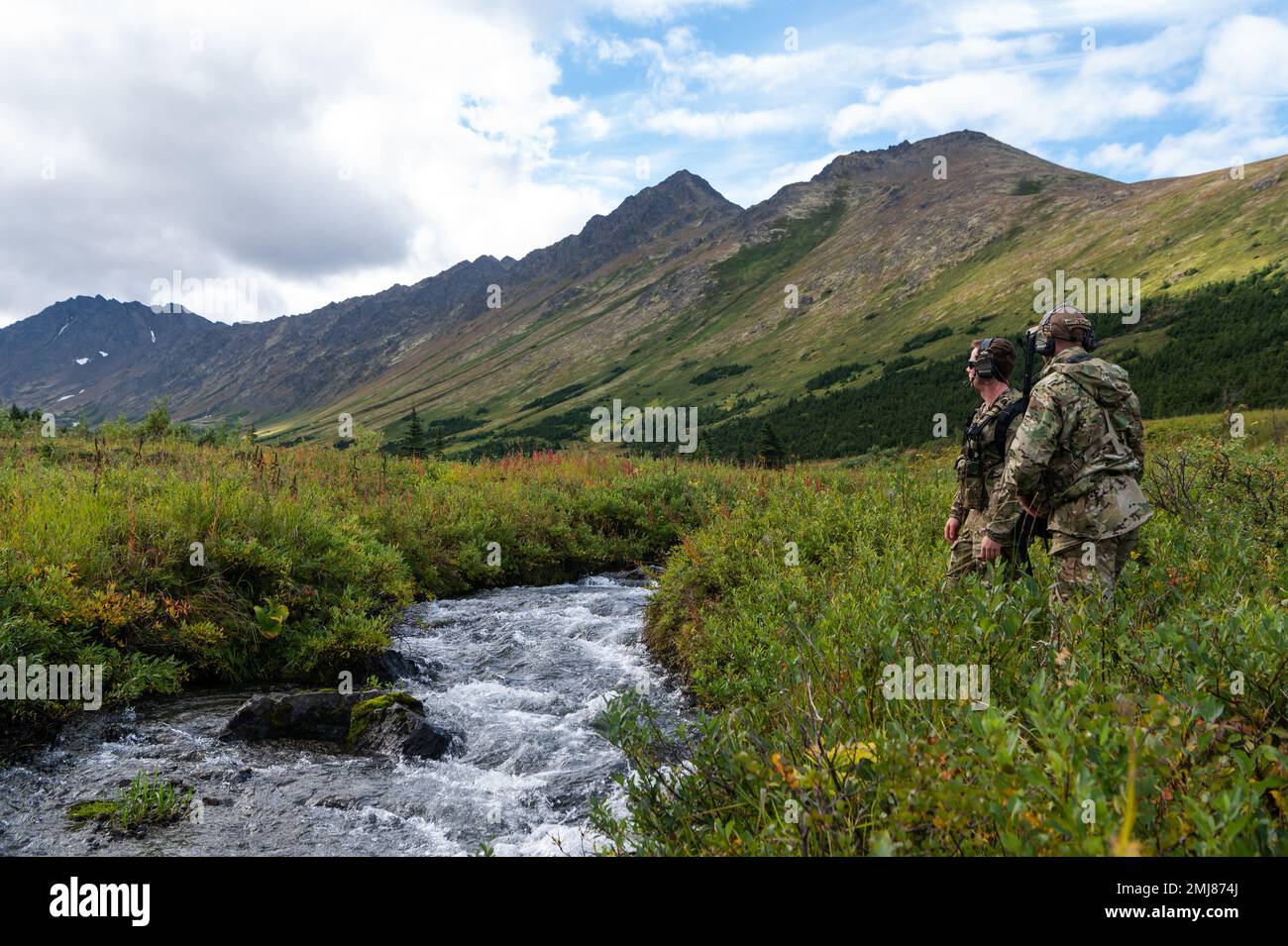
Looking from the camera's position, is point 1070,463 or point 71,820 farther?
point 1070,463

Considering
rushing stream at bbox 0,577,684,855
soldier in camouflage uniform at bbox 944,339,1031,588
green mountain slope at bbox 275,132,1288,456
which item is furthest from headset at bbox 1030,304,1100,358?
green mountain slope at bbox 275,132,1288,456

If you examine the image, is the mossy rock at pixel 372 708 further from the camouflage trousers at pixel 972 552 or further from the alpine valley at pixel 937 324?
the alpine valley at pixel 937 324

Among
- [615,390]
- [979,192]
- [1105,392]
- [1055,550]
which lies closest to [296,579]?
[1055,550]

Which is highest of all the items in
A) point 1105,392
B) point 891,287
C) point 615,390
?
point 891,287

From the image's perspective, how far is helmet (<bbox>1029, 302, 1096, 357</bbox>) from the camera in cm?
587

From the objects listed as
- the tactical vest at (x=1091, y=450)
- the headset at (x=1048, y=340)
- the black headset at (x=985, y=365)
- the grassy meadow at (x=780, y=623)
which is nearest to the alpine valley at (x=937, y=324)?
the grassy meadow at (x=780, y=623)

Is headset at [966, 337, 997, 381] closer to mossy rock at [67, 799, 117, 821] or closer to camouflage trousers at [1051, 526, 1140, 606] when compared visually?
camouflage trousers at [1051, 526, 1140, 606]

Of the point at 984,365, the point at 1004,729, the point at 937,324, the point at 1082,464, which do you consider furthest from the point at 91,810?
the point at 937,324

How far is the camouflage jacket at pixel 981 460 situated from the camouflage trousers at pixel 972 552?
0.13 m

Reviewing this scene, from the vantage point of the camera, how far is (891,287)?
154 m

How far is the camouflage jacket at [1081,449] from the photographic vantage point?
216 inches
